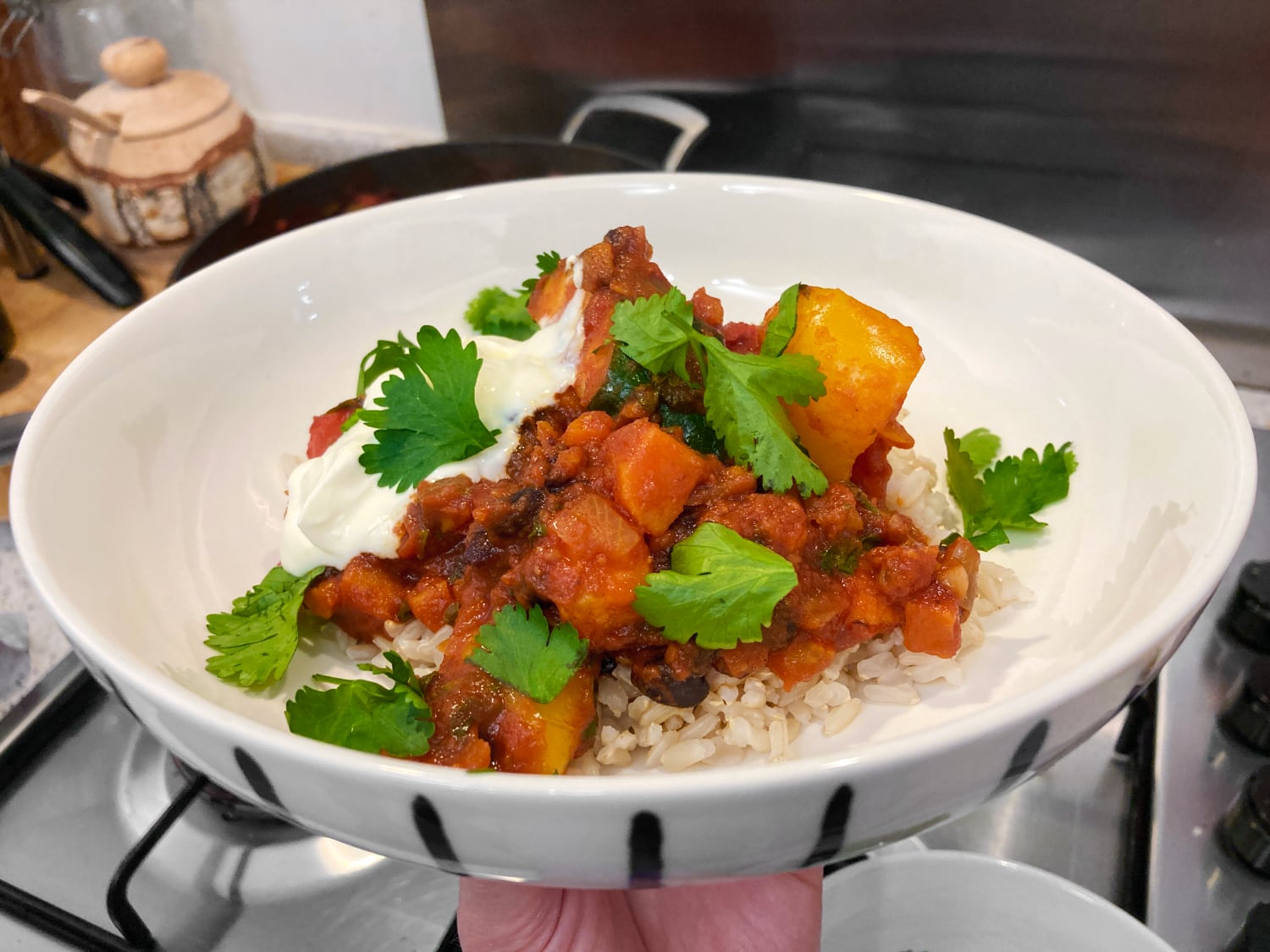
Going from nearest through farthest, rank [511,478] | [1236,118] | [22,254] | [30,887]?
1. [511,478]
2. [30,887]
3. [1236,118]
4. [22,254]

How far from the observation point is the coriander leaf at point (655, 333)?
1481mm

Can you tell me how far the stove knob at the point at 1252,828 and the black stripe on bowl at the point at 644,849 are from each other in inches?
49.4

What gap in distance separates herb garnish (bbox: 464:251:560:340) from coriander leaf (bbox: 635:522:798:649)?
0.79 meters

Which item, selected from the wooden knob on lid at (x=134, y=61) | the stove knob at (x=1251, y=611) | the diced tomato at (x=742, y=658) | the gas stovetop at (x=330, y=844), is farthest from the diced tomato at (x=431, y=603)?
the wooden knob on lid at (x=134, y=61)

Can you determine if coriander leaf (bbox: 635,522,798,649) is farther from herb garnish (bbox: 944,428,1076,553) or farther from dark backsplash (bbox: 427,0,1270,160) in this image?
dark backsplash (bbox: 427,0,1270,160)

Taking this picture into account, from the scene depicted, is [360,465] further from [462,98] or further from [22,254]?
[22,254]

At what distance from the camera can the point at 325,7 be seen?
12.9ft

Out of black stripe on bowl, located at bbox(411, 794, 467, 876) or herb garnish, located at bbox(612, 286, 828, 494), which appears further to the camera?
herb garnish, located at bbox(612, 286, 828, 494)

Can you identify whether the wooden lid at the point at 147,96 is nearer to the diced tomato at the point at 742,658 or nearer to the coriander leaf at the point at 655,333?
the coriander leaf at the point at 655,333

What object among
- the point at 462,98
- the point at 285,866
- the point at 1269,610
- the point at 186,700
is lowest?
the point at 285,866

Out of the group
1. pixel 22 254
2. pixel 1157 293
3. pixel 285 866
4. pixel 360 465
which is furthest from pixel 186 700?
pixel 22 254

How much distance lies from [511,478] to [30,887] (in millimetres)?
1319

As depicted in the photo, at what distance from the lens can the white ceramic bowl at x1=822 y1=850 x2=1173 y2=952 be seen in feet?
5.11

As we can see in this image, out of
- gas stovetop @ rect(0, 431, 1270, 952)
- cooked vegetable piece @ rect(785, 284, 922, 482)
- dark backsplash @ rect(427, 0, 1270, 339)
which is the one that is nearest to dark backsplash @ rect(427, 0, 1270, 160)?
dark backsplash @ rect(427, 0, 1270, 339)
